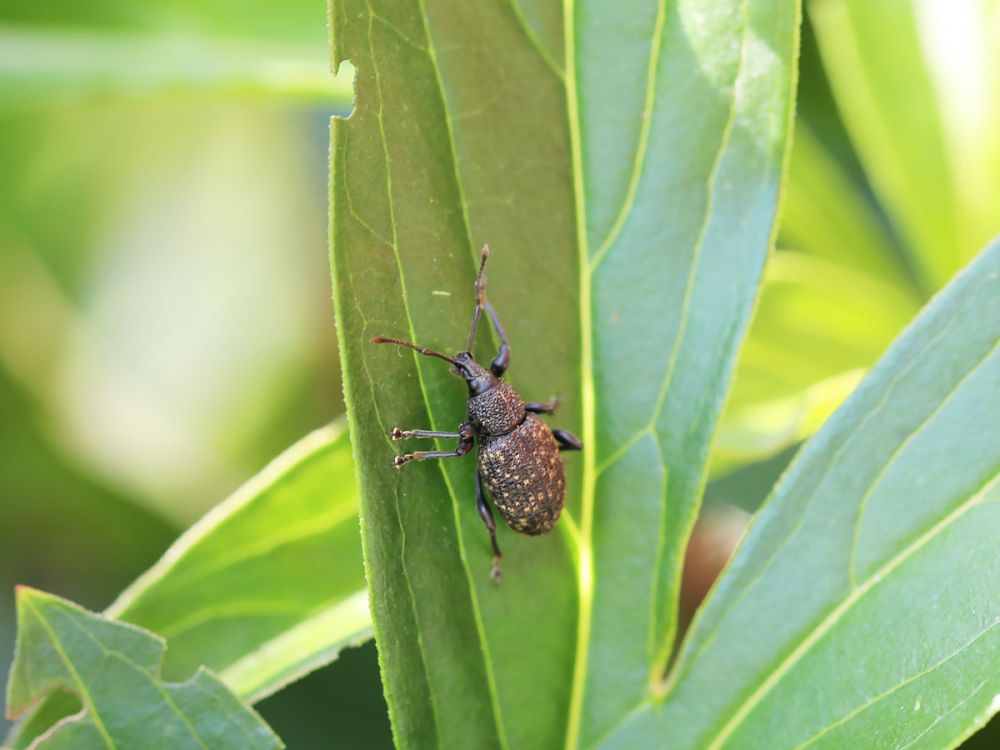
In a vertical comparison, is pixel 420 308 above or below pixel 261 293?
above

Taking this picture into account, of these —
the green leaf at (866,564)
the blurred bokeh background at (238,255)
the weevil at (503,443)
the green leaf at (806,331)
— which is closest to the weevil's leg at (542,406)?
the weevil at (503,443)

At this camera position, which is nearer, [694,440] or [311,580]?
[694,440]

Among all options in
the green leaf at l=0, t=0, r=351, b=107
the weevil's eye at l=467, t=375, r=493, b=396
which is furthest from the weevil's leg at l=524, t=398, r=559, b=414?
the green leaf at l=0, t=0, r=351, b=107

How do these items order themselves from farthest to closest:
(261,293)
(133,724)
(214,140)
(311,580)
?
(214,140) → (261,293) → (311,580) → (133,724)

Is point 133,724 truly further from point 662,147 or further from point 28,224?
point 28,224

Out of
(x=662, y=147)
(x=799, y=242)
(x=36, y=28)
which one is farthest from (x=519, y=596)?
(x=36, y=28)

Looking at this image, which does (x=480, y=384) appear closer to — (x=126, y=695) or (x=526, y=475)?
(x=526, y=475)

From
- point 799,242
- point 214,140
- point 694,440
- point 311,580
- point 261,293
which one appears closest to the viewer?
point 694,440
